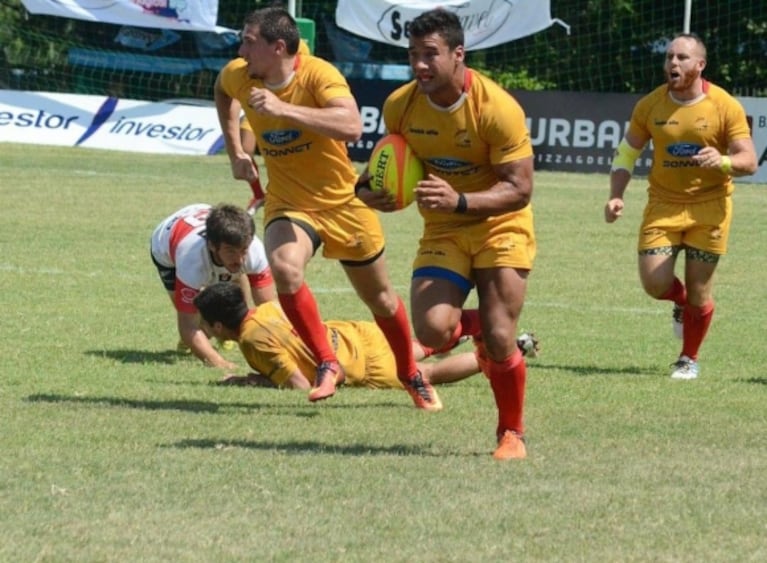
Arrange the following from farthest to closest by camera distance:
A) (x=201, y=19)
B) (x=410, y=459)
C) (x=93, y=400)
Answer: (x=201, y=19), (x=93, y=400), (x=410, y=459)

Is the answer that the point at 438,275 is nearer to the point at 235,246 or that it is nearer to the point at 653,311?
the point at 235,246

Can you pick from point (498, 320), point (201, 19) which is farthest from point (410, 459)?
point (201, 19)

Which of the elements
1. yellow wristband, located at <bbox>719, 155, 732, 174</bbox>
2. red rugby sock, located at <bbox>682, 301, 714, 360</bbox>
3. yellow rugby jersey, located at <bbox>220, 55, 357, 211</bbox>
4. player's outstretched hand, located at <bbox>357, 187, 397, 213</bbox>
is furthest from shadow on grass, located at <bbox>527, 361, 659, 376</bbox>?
player's outstretched hand, located at <bbox>357, 187, 397, 213</bbox>

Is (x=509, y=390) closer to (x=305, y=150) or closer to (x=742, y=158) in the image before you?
(x=305, y=150)

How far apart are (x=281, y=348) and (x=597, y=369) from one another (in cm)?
215

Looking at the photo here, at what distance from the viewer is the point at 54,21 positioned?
34312 millimetres

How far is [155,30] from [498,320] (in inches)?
1101

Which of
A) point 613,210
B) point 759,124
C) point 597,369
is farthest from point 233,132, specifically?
point 759,124

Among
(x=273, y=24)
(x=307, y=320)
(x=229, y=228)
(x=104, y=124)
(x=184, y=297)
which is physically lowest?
(x=104, y=124)

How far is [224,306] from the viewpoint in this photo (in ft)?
29.2

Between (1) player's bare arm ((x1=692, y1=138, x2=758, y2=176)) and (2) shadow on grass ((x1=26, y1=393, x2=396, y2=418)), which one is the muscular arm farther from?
(2) shadow on grass ((x1=26, y1=393, x2=396, y2=418))

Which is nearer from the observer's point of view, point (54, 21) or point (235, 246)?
point (235, 246)

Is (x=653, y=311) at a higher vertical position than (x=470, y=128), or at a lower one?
lower

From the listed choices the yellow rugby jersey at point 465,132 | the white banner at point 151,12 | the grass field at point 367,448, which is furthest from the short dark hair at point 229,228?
the white banner at point 151,12
